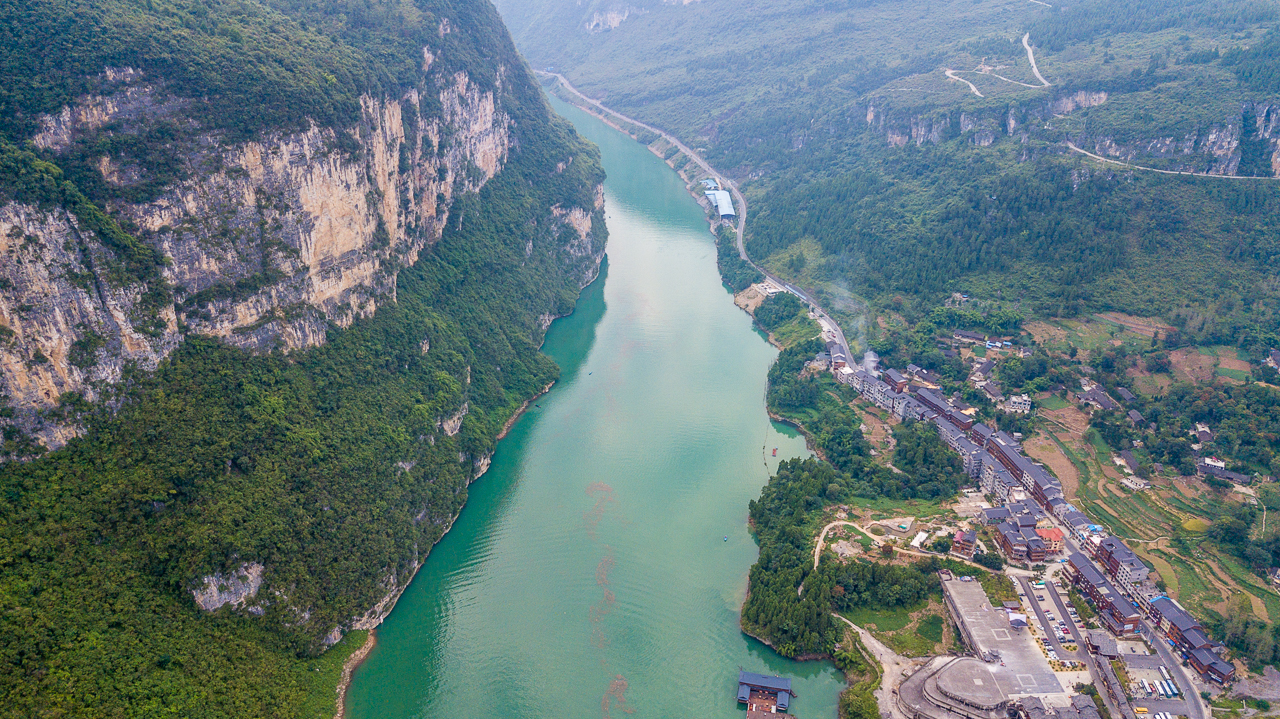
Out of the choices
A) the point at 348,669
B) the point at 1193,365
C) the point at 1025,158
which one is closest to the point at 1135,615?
the point at 1193,365

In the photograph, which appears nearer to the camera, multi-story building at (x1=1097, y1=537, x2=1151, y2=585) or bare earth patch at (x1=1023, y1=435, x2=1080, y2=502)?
multi-story building at (x1=1097, y1=537, x2=1151, y2=585)

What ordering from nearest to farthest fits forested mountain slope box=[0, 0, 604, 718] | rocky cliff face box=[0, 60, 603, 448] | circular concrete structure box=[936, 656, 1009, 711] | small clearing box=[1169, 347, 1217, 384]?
forested mountain slope box=[0, 0, 604, 718] < rocky cliff face box=[0, 60, 603, 448] < circular concrete structure box=[936, 656, 1009, 711] < small clearing box=[1169, 347, 1217, 384]

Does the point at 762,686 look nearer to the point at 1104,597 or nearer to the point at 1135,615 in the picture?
the point at 1104,597

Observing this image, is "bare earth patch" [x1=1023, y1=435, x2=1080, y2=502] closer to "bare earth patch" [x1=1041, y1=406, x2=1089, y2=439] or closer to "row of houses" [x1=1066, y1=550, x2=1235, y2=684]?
"bare earth patch" [x1=1041, y1=406, x2=1089, y2=439]

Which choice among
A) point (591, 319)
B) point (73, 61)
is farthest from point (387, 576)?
point (591, 319)

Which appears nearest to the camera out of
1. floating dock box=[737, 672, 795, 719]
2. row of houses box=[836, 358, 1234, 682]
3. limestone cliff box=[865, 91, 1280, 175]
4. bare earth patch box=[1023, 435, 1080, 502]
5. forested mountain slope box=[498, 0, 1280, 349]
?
floating dock box=[737, 672, 795, 719]

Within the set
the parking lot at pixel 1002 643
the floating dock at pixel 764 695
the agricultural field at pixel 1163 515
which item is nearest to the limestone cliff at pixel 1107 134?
the agricultural field at pixel 1163 515

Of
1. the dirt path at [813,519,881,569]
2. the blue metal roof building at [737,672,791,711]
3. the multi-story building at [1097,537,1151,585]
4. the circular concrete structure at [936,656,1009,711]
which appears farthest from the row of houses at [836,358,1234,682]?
the blue metal roof building at [737,672,791,711]

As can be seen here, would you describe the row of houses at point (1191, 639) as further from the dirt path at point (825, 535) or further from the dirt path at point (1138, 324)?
the dirt path at point (1138, 324)
